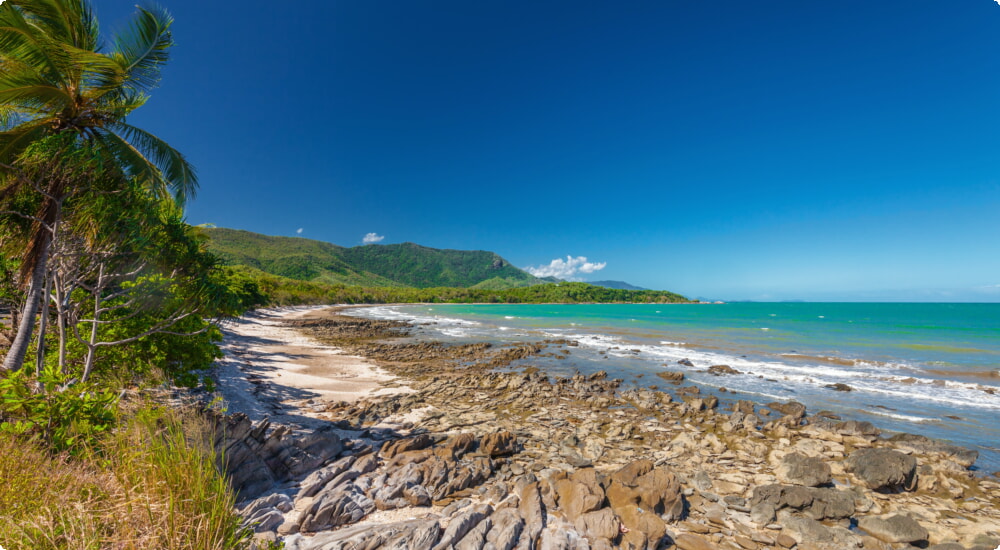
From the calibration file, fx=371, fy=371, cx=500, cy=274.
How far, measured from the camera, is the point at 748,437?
11.8m

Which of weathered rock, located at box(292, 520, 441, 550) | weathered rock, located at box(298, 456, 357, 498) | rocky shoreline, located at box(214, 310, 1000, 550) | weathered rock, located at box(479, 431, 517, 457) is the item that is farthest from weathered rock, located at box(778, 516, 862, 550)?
weathered rock, located at box(298, 456, 357, 498)

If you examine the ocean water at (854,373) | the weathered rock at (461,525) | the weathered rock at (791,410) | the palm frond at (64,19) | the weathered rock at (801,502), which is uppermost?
the palm frond at (64,19)

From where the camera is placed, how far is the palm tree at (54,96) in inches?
228

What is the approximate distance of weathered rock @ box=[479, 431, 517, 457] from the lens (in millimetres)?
9484

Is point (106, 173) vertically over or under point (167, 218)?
over

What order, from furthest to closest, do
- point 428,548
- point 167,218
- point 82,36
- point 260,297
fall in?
point 260,297 < point 167,218 < point 82,36 < point 428,548

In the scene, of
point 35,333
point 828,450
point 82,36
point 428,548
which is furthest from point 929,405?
point 35,333

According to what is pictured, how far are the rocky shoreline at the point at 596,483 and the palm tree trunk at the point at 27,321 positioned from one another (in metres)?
3.16

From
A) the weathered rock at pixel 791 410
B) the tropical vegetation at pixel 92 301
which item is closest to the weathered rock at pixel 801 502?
the weathered rock at pixel 791 410

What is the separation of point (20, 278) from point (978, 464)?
74.7 feet

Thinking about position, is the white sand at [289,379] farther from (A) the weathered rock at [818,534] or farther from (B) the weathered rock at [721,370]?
(B) the weathered rock at [721,370]

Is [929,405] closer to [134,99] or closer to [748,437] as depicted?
[748,437]

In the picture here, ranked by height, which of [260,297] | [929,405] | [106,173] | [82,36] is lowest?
[929,405]

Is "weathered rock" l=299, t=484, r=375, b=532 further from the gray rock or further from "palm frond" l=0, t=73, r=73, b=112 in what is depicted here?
"palm frond" l=0, t=73, r=73, b=112
